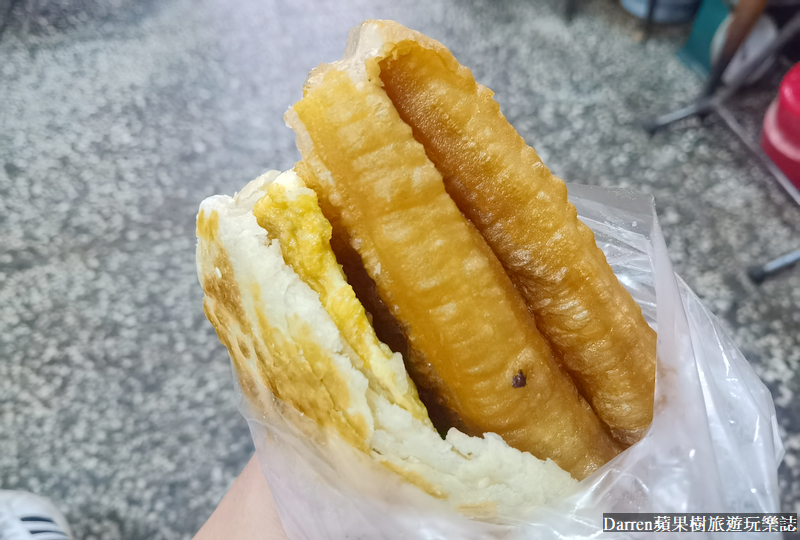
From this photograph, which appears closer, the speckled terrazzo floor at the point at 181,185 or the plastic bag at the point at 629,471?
the plastic bag at the point at 629,471

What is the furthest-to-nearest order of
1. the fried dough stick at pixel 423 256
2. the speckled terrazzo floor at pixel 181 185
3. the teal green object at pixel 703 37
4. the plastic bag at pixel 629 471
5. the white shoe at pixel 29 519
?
the teal green object at pixel 703 37, the speckled terrazzo floor at pixel 181 185, the white shoe at pixel 29 519, the plastic bag at pixel 629 471, the fried dough stick at pixel 423 256

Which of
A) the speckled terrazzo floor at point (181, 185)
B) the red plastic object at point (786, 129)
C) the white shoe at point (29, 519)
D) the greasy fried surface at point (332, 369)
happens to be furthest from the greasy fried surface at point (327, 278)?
the red plastic object at point (786, 129)

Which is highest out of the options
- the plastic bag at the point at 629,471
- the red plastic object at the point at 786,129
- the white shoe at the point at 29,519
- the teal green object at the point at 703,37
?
the plastic bag at the point at 629,471

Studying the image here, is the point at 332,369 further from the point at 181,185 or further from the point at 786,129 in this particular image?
the point at 786,129

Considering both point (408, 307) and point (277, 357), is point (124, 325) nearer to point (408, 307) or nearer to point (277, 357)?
point (277, 357)

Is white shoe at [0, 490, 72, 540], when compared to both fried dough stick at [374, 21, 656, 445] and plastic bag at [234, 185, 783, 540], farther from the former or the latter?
fried dough stick at [374, 21, 656, 445]

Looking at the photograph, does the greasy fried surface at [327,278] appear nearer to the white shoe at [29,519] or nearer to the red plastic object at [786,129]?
the white shoe at [29,519]
